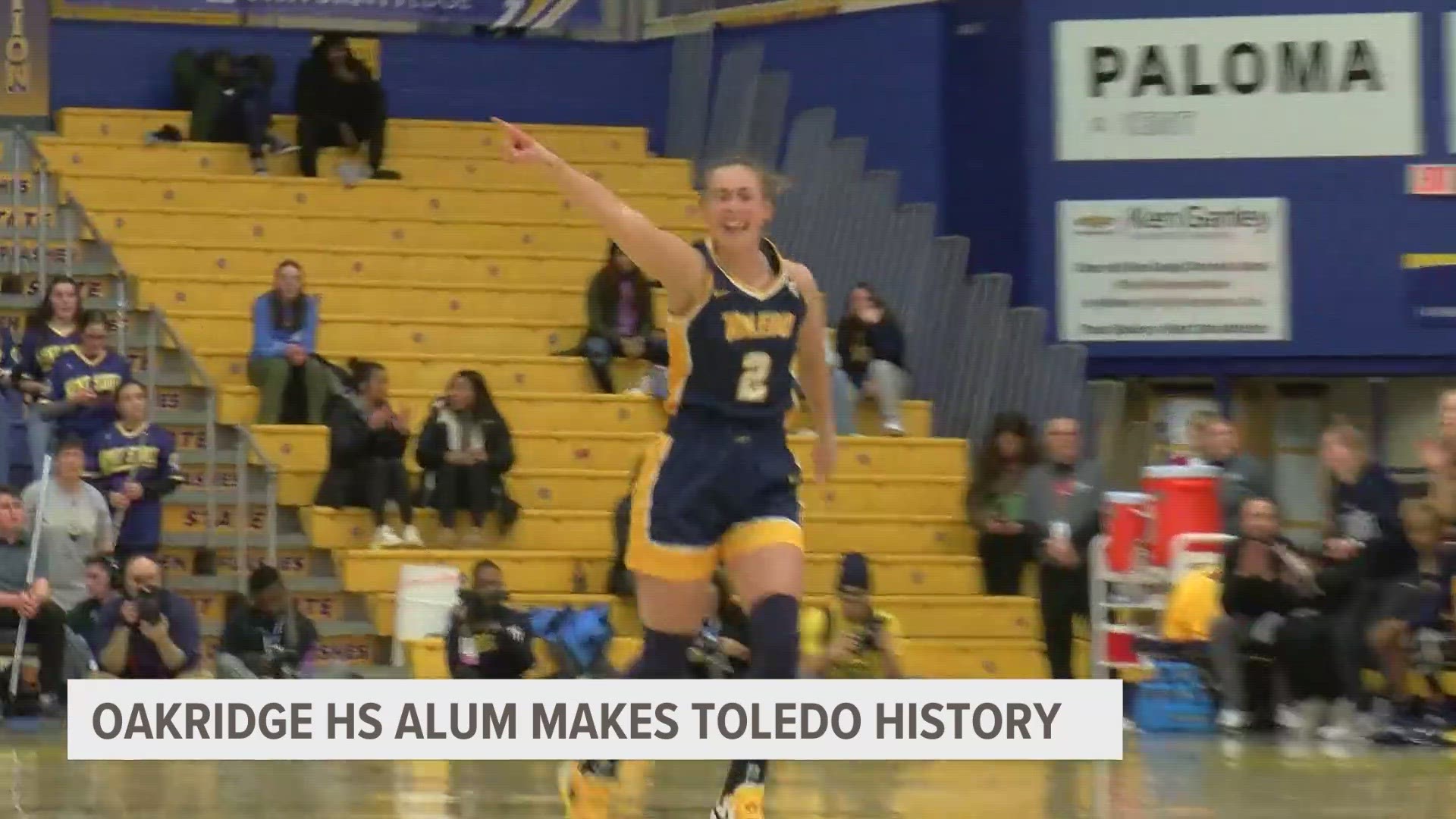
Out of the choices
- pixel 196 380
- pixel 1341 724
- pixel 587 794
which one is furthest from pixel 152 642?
pixel 587 794

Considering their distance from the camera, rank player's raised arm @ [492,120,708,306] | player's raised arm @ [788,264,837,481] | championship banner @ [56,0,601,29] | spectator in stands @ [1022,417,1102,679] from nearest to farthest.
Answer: player's raised arm @ [492,120,708,306]
player's raised arm @ [788,264,837,481]
spectator in stands @ [1022,417,1102,679]
championship banner @ [56,0,601,29]

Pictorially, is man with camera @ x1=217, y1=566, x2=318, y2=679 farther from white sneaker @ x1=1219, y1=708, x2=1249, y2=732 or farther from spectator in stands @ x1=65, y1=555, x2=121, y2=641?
white sneaker @ x1=1219, y1=708, x2=1249, y2=732

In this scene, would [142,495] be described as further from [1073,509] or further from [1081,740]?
[1081,740]

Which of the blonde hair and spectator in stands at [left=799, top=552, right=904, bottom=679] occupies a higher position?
the blonde hair

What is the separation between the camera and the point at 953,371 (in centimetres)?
1814

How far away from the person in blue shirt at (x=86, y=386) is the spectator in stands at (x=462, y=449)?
1865 mm

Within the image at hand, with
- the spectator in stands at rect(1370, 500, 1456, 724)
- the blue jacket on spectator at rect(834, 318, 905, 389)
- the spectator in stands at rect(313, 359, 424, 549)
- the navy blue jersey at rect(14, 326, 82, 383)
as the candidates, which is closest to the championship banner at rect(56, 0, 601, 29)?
the navy blue jersey at rect(14, 326, 82, 383)

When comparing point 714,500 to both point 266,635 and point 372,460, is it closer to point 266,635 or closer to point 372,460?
point 266,635

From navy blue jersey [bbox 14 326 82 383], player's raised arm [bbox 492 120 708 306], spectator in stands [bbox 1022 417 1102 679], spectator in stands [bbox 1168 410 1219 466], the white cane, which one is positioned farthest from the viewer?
navy blue jersey [bbox 14 326 82 383]

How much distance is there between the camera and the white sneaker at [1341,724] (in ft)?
41.5

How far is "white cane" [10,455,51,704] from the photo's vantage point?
13.5 meters

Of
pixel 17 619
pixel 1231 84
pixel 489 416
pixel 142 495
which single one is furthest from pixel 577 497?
pixel 1231 84

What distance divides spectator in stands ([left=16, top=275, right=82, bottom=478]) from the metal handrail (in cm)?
84

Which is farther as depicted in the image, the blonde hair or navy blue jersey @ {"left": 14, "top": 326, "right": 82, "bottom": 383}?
navy blue jersey @ {"left": 14, "top": 326, "right": 82, "bottom": 383}
